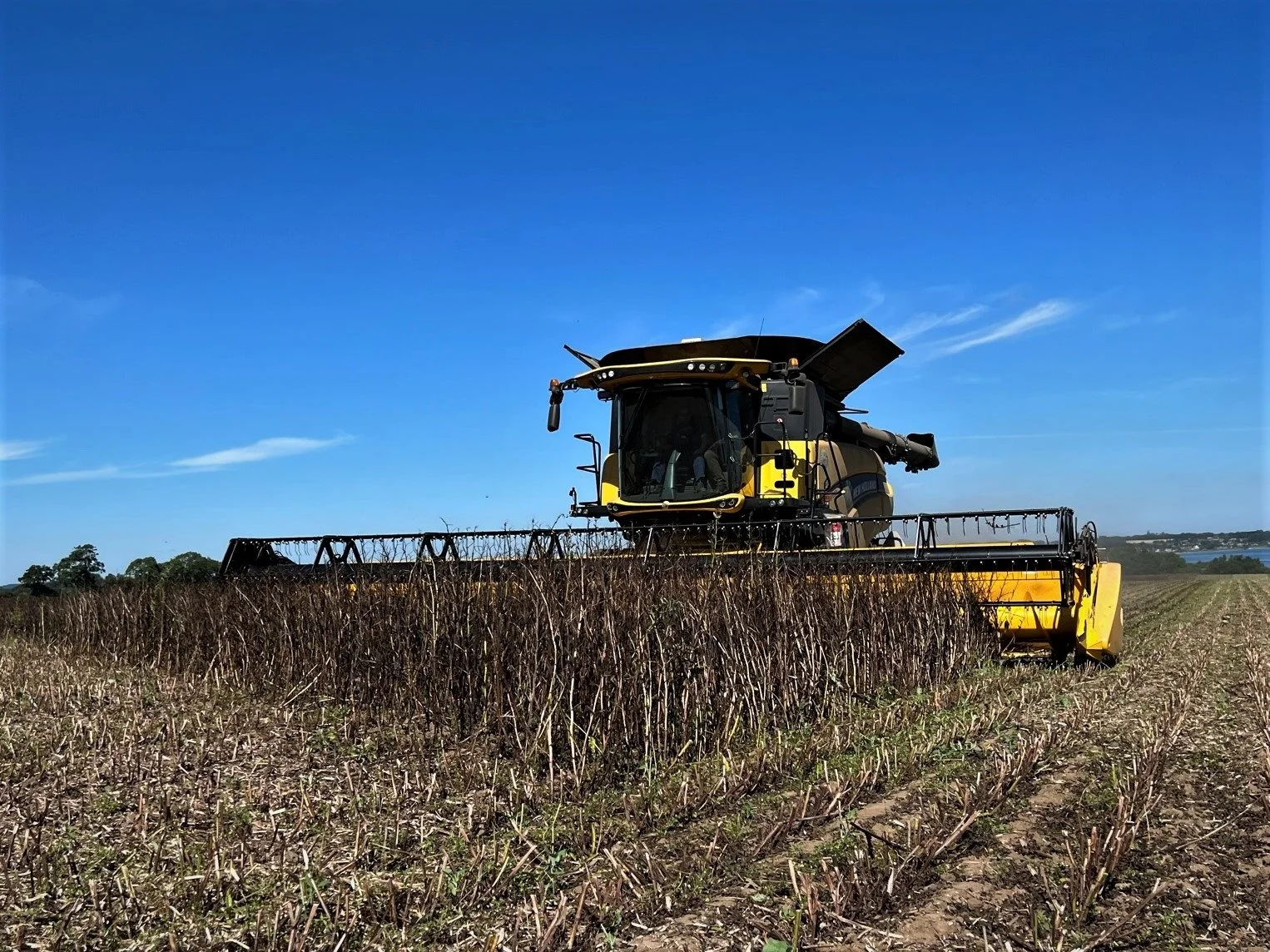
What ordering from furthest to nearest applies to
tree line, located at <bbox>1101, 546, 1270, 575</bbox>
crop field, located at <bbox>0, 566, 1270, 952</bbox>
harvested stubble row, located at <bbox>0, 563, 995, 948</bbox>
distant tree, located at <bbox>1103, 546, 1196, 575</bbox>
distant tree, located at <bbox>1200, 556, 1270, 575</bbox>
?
distant tree, located at <bbox>1103, 546, 1196, 575</bbox> → tree line, located at <bbox>1101, 546, 1270, 575</bbox> → distant tree, located at <bbox>1200, 556, 1270, 575</bbox> → harvested stubble row, located at <bbox>0, 563, 995, 948</bbox> → crop field, located at <bbox>0, 566, 1270, 952</bbox>

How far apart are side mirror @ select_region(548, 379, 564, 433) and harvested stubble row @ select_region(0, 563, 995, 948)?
8.55ft

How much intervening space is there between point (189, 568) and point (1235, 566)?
5055 cm

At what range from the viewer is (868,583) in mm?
6781

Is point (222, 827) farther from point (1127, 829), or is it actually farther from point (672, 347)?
point (672, 347)

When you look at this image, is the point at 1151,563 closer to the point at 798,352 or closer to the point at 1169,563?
the point at 1169,563

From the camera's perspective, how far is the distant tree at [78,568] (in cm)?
1227

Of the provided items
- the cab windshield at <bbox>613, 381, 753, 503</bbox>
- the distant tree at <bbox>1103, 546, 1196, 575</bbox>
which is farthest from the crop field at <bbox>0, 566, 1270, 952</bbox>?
the distant tree at <bbox>1103, 546, 1196, 575</bbox>

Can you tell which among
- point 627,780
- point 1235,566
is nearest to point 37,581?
point 627,780

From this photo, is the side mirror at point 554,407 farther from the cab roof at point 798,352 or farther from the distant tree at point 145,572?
the distant tree at point 145,572

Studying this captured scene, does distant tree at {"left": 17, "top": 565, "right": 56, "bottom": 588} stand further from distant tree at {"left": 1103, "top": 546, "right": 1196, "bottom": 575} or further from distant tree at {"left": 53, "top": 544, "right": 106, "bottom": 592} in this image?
distant tree at {"left": 1103, "top": 546, "right": 1196, "bottom": 575}

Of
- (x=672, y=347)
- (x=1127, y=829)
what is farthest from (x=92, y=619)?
(x=1127, y=829)

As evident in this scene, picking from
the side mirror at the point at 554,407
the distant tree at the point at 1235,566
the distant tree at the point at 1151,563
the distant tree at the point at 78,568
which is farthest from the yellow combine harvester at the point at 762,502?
the distant tree at the point at 1151,563

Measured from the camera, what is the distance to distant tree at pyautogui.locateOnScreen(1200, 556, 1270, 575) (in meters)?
45.8

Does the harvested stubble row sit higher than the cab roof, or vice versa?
the cab roof
